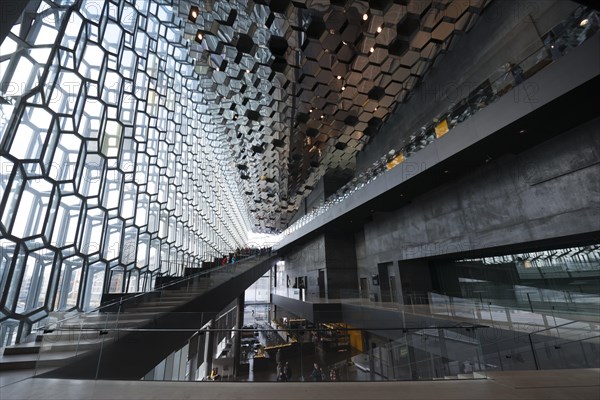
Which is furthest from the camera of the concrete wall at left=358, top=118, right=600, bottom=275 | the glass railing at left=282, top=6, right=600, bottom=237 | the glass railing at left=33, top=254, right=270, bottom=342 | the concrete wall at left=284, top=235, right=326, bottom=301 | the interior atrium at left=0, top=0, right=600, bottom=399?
the concrete wall at left=284, top=235, right=326, bottom=301

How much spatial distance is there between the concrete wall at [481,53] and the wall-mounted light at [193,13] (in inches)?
308

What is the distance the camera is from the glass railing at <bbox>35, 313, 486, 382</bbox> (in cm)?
295

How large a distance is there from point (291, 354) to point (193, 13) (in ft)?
31.1

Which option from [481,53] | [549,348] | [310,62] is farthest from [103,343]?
[481,53]

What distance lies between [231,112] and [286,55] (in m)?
5.18

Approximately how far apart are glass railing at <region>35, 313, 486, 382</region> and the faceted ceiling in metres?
7.71

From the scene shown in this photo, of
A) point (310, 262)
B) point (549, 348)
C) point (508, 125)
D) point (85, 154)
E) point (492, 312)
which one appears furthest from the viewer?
point (310, 262)

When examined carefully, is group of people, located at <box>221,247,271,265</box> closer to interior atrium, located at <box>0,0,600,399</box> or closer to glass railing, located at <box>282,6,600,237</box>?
interior atrium, located at <box>0,0,600,399</box>

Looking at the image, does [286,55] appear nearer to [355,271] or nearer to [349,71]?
[349,71]

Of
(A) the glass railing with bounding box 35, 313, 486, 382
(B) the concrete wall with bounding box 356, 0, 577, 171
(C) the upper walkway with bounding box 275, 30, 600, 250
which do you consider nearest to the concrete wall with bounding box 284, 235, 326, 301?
(C) the upper walkway with bounding box 275, 30, 600, 250

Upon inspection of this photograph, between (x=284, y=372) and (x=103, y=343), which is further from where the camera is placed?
(x=103, y=343)

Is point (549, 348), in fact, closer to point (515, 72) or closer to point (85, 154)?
point (515, 72)

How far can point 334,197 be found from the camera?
14.9m

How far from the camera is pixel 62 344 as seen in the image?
10.3 feet
